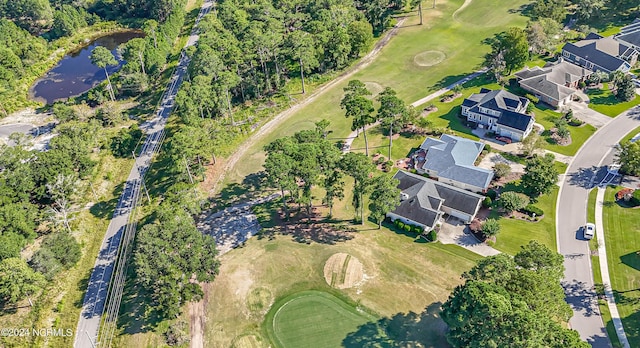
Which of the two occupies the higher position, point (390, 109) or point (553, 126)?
point (390, 109)

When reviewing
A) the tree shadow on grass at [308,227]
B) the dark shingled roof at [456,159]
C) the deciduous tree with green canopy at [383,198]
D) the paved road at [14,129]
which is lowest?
the tree shadow on grass at [308,227]

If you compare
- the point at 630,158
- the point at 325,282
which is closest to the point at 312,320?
the point at 325,282

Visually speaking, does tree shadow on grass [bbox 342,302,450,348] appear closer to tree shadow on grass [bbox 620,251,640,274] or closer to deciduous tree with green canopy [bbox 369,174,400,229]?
deciduous tree with green canopy [bbox 369,174,400,229]

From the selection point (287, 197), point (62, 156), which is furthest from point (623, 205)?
point (62, 156)

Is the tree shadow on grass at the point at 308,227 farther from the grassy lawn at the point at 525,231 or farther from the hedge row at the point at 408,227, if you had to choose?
the grassy lawn at the point at 525,231

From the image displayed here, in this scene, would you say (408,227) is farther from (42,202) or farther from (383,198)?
(42,202)

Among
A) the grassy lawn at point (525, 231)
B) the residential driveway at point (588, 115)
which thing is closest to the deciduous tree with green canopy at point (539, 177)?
the grassy lawn at point (525, 231)

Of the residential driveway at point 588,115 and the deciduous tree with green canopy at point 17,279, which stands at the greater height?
the deciduous tree with green canopy at point 17,279
